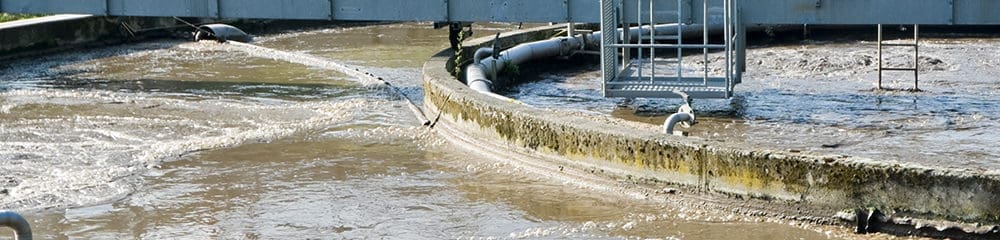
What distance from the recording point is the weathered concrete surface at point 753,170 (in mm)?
8234

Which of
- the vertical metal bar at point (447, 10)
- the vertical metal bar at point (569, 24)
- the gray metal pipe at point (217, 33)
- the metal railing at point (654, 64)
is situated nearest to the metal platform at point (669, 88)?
the metal railing at point (654, 64)

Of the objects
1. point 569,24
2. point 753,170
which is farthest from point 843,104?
point 753,170

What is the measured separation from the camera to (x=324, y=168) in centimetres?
1098

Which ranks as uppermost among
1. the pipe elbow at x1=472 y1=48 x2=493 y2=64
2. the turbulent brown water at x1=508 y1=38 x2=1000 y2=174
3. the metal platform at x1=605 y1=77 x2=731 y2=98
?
the pipe elbow at x1=472 y1=48 x2=493 y2=64

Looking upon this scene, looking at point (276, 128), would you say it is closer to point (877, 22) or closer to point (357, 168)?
point (357, 168)

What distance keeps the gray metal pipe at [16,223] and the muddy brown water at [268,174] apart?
89.4 inches

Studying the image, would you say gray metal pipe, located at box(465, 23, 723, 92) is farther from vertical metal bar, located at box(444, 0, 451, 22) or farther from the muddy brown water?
the muddy brown water

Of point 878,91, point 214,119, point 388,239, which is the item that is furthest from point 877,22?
point 388,239

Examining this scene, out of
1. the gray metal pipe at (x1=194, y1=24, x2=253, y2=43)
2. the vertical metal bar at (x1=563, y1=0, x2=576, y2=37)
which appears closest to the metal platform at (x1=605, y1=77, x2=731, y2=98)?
the vertical metal bar at (x1=563, y1=0, x2=576, y2=37)

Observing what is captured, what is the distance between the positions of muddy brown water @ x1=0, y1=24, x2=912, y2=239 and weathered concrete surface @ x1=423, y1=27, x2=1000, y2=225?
8.5 inches

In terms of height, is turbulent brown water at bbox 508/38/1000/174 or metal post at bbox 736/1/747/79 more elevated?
metal post at bbox 736/1/747/79

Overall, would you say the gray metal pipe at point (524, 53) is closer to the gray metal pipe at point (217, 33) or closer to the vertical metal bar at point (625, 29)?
the vertical metal bar at point (625, 29)

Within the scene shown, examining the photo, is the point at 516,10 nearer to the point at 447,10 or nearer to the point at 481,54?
the point at 447,10

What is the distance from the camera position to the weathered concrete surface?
8.23m
